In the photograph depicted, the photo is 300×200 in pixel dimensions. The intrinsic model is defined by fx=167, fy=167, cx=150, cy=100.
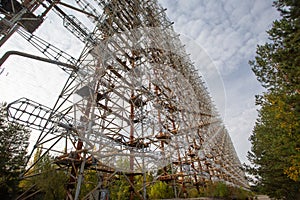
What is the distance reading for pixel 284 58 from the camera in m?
6.64

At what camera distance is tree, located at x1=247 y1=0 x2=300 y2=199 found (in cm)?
643

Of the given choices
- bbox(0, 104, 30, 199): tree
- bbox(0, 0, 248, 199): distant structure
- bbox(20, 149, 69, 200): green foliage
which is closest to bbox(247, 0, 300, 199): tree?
bbox(0, 0, 248, 199): distant structure

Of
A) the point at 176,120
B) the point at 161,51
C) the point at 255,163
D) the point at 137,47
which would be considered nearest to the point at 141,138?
the point at 176,120

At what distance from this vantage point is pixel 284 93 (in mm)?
8594

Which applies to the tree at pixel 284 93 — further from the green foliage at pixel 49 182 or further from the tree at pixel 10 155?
the tree at pixel 10 155

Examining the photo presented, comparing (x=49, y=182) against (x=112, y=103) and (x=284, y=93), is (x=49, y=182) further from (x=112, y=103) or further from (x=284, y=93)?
(x=284, y=93)

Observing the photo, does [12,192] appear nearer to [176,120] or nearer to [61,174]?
[61,174]

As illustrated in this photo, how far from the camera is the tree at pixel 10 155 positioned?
10305 mm

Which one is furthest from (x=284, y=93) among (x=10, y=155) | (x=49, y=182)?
(x=10, y=155)

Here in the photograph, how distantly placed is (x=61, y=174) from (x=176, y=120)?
258 inches

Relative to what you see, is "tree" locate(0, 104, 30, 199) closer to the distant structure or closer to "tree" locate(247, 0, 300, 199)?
the distant structure

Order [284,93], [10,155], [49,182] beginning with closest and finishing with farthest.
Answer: [49,182] < [284,93] < [10,155]

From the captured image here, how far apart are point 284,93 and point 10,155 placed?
20.1 m

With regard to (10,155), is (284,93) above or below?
above
